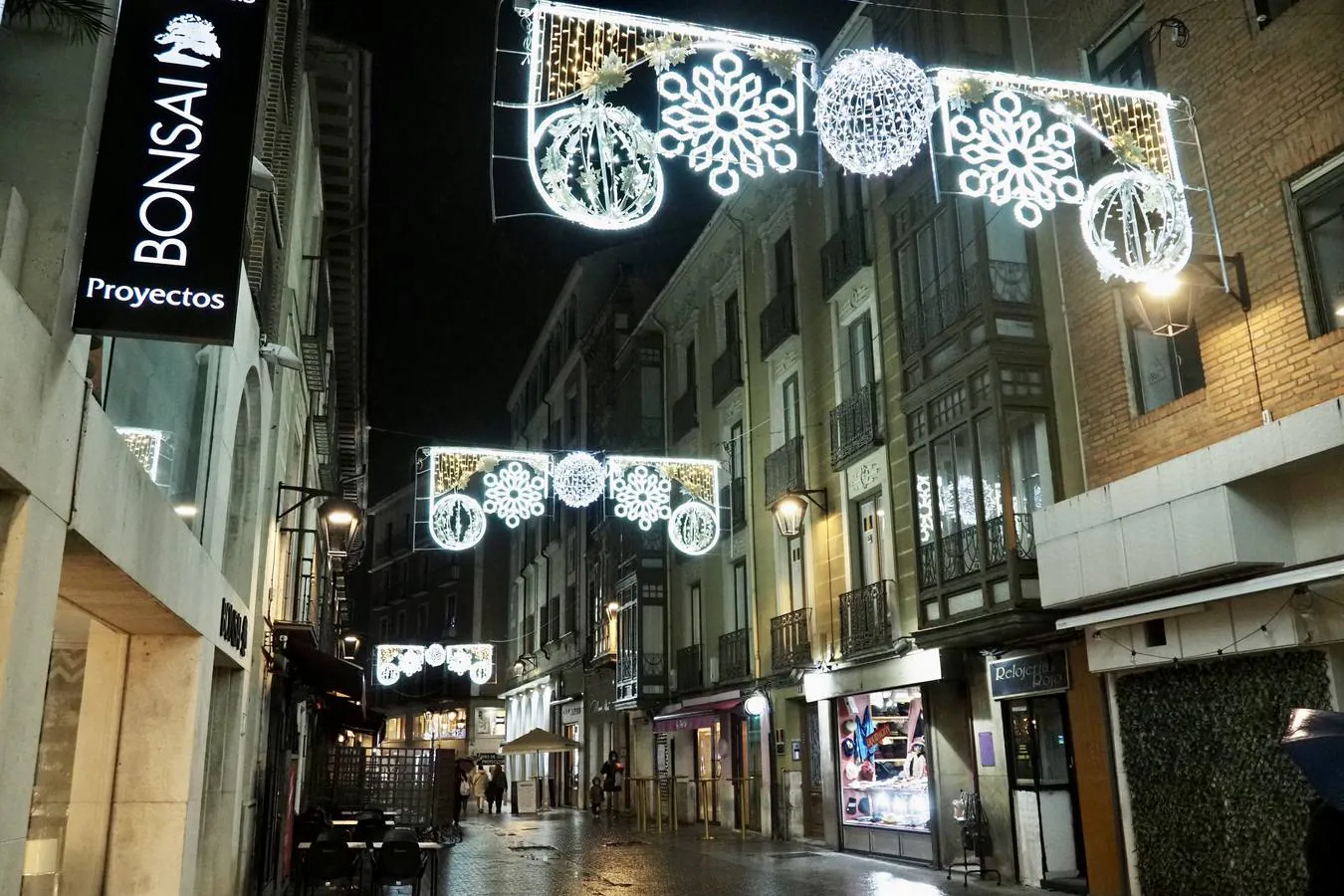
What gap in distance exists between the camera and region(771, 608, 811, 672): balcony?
2180 cm

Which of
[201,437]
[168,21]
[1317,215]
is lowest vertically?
[201,437]

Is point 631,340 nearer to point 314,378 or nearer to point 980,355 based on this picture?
point 314,378

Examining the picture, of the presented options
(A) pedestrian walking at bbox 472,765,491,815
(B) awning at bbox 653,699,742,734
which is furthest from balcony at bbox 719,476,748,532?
(A) pedestrian walking at bbox 472,765,491,815

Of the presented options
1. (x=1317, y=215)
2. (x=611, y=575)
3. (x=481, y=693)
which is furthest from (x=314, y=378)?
(x=481, y=693)

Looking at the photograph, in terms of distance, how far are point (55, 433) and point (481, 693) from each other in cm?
6166

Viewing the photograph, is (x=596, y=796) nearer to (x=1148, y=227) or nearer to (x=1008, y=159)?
(x=1148, y=227)

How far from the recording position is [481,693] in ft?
212

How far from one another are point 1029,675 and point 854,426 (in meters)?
6.46

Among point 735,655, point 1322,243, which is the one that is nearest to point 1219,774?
point 1322,243

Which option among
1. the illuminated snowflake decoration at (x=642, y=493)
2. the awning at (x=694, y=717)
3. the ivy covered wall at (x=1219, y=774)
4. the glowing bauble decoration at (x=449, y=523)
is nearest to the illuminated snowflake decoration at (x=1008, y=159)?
the ivy covered wall at (x=1219, y=774)

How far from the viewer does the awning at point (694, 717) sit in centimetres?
2579

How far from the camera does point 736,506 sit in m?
26.4

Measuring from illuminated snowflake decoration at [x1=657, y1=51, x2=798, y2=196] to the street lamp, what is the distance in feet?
42.4

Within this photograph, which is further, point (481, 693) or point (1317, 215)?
point (481, 693)
